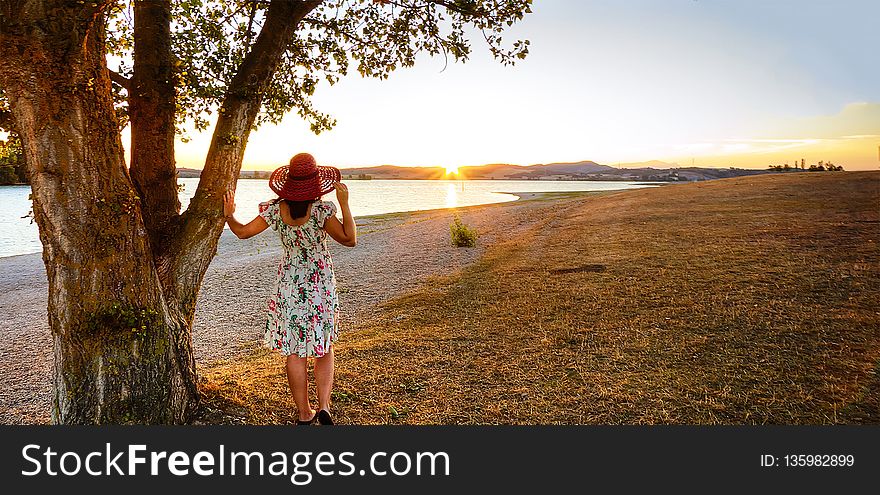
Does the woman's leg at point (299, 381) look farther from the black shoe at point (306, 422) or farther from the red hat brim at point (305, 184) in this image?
the red hat brim at point (305, 184)

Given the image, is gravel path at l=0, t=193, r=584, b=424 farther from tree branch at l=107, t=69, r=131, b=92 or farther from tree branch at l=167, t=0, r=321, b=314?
tree branch at l=107, t=69, r=131, b=92

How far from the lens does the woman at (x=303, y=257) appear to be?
4.61 metres

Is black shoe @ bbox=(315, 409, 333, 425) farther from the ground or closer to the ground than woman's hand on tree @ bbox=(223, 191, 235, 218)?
closer to the ground

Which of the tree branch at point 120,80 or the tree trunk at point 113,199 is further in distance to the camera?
the tree branch at point 120,80

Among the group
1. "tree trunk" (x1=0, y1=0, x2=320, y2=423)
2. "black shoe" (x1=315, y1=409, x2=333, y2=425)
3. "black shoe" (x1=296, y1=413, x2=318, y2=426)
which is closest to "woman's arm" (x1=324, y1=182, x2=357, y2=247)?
"tree trunk" (x1=0, y1=0, x2=320, y2=423)

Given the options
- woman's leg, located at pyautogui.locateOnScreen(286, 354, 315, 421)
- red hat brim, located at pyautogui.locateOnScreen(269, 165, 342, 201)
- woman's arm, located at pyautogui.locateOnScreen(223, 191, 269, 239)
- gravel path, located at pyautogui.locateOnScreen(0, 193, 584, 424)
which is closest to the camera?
red hat brim, located at pyautogui.locateOnScreen(269, 165, 342, 201)

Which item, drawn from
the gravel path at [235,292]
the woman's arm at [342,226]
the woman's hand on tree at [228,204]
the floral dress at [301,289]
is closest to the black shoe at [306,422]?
the floral dress at [301,289]

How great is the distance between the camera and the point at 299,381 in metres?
4.97

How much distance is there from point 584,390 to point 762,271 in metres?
7.66

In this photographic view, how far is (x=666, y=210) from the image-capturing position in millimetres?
25234

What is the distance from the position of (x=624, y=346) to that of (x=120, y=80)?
707 cm

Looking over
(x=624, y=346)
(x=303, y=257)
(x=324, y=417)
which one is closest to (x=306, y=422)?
(x=324, y=417)

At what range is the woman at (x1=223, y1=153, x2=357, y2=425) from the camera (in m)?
4.61

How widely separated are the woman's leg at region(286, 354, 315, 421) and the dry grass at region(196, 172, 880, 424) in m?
0.61
